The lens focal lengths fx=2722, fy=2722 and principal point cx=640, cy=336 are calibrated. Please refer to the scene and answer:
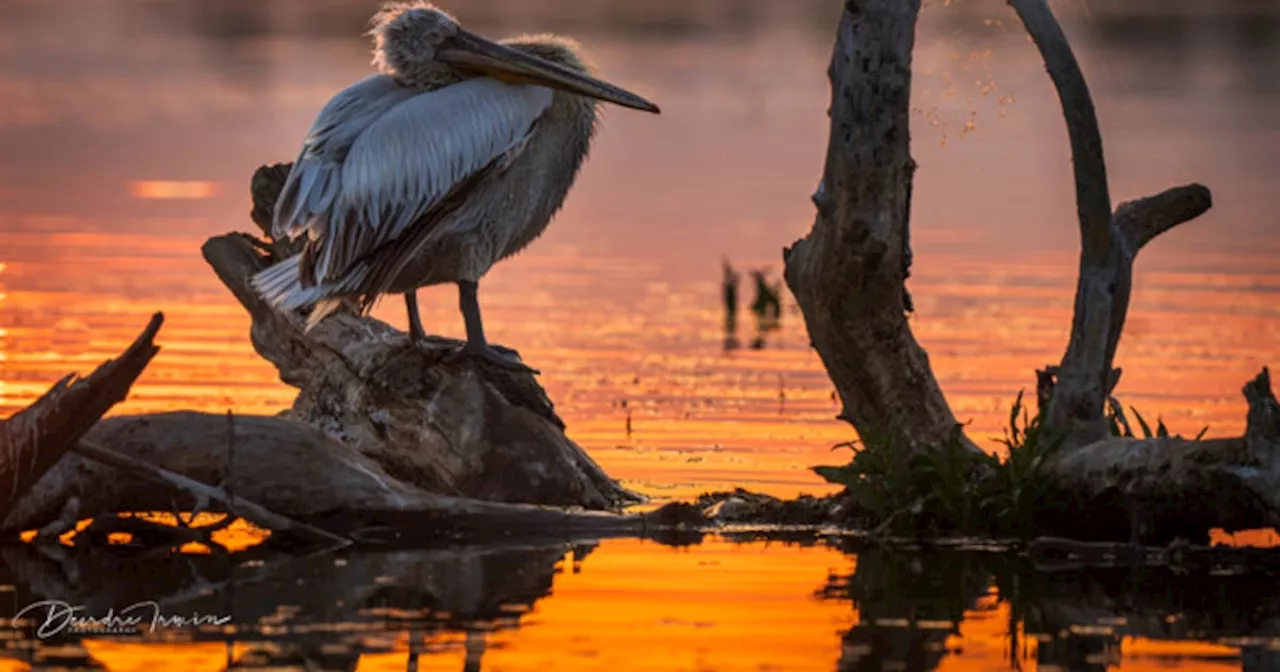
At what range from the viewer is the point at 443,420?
9219mm

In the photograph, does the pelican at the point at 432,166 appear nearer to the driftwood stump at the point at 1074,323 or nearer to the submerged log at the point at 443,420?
the submerged log at the point at 443,420

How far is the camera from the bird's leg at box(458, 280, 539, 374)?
9422 mm

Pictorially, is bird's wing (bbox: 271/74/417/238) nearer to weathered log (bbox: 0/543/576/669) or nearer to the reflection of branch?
the reflection of branch

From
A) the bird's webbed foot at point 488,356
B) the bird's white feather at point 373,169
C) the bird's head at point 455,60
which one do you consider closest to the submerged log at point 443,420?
the bird's webbed foot at point 488,356

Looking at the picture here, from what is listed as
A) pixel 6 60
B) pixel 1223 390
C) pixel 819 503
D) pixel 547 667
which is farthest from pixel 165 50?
pixel 547 667

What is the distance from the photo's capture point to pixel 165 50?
33312mm

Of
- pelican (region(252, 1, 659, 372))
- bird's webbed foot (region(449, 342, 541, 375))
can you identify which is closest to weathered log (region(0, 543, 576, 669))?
bird's webbed foot (region(449, 342, 541, 375))

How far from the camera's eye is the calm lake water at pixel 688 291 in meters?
6.93

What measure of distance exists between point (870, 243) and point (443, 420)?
6.03ft

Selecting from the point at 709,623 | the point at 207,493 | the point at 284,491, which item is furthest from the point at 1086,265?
the point at 207,493

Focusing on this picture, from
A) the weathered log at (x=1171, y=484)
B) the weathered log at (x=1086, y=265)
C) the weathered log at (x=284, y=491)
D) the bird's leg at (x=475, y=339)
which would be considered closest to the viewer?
the weathered log at (x=1171, y=484)

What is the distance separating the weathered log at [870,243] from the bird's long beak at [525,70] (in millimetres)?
1288

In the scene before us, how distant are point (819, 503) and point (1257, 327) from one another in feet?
17.5

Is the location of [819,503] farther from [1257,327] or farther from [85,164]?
[85,164]
